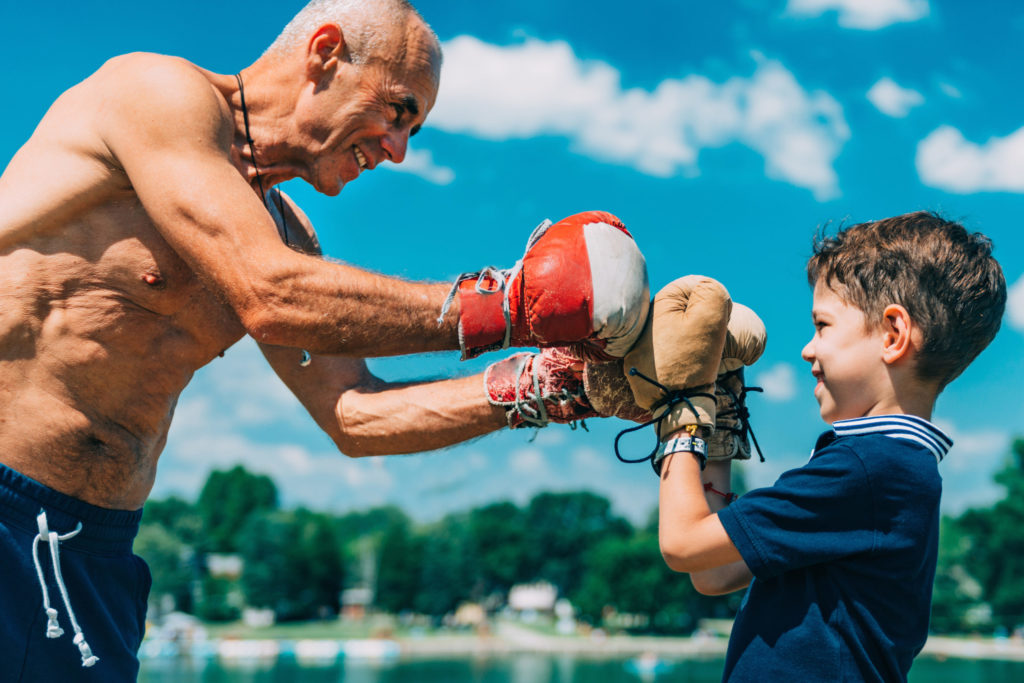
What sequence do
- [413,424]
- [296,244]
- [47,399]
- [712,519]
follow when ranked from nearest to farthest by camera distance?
[712,519] < [47,399] < [413,424] < [296,244]

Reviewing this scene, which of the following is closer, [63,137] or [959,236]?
[959,236]

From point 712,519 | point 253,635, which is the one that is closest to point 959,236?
point 712,519

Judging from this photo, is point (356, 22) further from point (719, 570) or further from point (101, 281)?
point (719, 570)

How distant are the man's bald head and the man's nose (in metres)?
0.29

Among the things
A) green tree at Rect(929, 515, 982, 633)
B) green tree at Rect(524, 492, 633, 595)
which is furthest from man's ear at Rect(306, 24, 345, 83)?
green tree at Rect(524, 492, 633, 595)

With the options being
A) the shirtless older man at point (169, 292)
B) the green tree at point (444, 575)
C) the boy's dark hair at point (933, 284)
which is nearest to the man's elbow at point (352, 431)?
the shirtless older man at point (169, 292)

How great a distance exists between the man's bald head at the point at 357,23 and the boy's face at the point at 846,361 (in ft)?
6.10

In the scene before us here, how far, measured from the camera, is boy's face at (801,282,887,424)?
275 cm

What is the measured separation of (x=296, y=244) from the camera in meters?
3.91

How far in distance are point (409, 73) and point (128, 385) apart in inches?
59.8

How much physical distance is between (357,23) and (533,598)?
115 meters

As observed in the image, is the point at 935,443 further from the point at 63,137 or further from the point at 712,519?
the point at 63,137

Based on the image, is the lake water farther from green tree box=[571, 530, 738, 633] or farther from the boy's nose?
the boy's nose

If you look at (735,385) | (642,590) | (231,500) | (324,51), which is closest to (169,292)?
(324,51)
